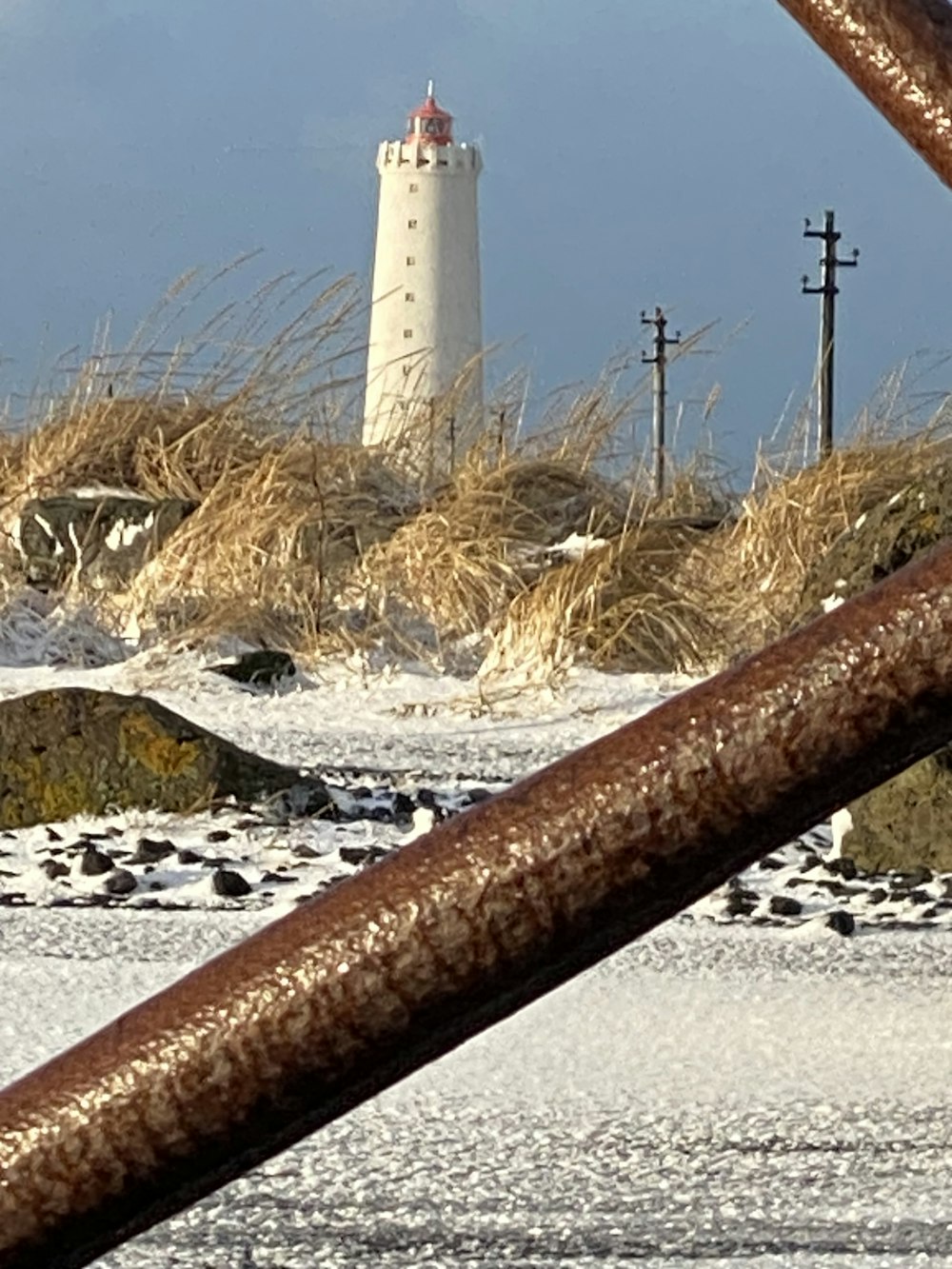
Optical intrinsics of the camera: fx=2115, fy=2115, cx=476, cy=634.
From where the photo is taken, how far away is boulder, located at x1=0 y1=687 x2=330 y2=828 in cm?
459

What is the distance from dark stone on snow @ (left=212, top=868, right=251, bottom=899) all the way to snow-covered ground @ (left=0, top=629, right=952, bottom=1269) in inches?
1.0

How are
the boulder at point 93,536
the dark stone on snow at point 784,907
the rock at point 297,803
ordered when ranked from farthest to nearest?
the boulder at point 93,536 → the rock at point 297,803 → the dark stone on snow at point 784,907

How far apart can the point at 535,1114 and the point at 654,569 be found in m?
4.88

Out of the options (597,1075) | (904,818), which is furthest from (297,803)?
(597,1075)

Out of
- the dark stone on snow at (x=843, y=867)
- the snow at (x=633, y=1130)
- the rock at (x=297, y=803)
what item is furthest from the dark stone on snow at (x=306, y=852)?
the dark stone on snow at (x=843, y=867)

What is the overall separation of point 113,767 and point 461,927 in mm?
4218

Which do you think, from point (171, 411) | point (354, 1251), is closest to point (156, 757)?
point (354, 1251)

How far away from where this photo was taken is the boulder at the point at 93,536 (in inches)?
319

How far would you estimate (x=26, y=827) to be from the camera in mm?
4543

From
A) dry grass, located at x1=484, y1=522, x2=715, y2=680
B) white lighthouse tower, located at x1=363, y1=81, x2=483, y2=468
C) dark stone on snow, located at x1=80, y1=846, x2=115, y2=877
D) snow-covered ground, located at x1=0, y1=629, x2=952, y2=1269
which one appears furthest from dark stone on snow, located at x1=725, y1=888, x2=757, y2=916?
white lighthouse tower, located at x1=363, y1=81, x2=483, y2=468

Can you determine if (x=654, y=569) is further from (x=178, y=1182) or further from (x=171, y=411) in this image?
(x=178, y=1182)

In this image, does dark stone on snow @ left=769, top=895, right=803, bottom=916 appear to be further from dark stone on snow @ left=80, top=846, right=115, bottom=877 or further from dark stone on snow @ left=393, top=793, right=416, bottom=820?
dark stone on snow @ left=80, top=846, right=115, bottom=877

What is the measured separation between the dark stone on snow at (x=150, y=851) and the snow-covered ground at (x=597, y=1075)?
0.02 metres

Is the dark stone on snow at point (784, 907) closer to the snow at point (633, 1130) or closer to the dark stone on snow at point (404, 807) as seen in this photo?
the snow at point (633, 1130)
